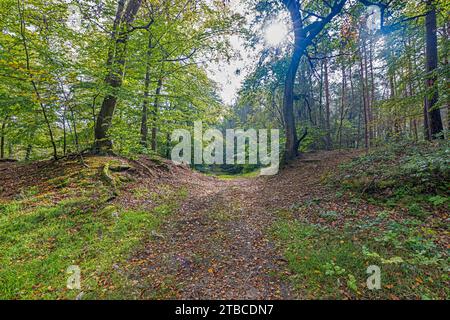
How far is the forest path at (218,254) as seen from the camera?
3.09 m

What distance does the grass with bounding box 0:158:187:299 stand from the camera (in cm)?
315

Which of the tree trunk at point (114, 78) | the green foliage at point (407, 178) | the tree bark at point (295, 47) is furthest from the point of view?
the tree bark at point (295, 47)

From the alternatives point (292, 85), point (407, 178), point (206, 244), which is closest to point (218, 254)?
point (206, 244)

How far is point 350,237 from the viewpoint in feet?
13.2

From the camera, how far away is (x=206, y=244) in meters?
4.46

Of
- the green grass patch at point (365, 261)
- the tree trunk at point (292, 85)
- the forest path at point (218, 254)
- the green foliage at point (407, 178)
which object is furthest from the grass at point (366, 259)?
the tree trunk at point (292, 85)

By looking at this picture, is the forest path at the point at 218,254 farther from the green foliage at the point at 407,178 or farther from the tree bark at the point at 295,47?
the tree bark at the point at 295,47

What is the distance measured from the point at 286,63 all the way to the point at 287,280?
1161 cm

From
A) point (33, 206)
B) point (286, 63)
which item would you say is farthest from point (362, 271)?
point (286, 63)

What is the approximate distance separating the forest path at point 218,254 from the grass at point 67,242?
1.40ft

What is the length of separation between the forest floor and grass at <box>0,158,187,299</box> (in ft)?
0.07

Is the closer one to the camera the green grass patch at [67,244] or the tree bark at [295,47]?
the green grass patch at [67,244]

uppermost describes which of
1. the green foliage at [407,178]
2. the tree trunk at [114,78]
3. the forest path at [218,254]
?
the tree trunk at [114,78]

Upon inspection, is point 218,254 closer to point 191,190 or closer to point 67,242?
point 67,242
